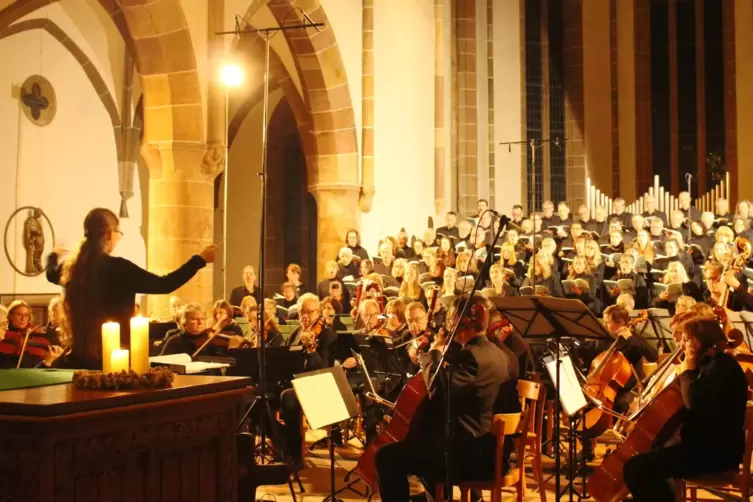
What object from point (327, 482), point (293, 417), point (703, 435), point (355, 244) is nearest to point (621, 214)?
point (355, 244)

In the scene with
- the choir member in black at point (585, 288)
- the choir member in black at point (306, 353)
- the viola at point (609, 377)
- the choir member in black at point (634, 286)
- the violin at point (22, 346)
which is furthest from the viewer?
the choir member in black at point (634, 286)

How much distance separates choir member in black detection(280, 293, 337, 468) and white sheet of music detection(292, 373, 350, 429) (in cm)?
164

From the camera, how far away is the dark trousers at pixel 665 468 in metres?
4.66

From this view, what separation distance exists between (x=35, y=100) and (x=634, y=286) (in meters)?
8.50

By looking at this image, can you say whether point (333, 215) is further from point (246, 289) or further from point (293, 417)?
point (293, 417)

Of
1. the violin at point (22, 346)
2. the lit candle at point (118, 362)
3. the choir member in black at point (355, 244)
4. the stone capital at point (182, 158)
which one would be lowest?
the violin at point (22, 346)

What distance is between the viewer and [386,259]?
1332 cm

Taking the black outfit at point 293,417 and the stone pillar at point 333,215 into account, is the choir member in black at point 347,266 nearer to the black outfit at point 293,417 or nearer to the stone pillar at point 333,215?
the stone pillar at point 333,215

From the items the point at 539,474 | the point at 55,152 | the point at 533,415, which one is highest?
the point at 55,152

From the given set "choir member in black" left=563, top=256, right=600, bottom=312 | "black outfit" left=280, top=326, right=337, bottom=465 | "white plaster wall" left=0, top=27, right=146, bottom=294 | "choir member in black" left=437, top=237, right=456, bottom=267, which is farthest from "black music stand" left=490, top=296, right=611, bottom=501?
"white plaster wall" left=0, top=27, right=146, bottom=294

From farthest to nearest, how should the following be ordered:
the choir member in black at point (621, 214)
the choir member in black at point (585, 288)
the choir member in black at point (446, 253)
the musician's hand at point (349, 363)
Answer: the choir member in black at point (621, 214), the choir member in black at point (446, 253), the choir member in black at point (585, 288), the musician's hand at point (349, 363)

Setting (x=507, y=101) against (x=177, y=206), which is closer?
(x=177, y=206)

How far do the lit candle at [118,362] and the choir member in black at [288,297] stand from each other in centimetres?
813

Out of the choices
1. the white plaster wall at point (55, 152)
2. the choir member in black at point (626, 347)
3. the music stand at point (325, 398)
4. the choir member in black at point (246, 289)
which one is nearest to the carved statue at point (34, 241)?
the white plaster wall at point (55, 152)
